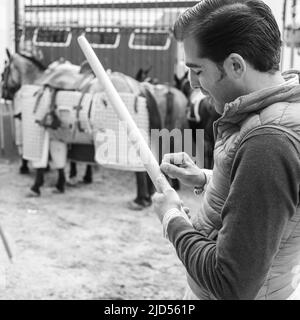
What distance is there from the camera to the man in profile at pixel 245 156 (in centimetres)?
65

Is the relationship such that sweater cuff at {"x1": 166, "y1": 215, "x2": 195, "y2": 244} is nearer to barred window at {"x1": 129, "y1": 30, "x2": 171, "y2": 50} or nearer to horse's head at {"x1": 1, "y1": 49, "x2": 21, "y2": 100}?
horse's head at {"x1": 1, "y1": 49, "x2": 21, "y2": 100}

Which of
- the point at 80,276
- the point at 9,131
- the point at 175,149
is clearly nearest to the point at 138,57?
the point at 9,131

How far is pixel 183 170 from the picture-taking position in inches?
36.9

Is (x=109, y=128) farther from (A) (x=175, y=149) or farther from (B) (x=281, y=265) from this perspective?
(B) (x=281, y=265)

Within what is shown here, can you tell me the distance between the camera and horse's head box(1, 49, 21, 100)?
422 centimetres

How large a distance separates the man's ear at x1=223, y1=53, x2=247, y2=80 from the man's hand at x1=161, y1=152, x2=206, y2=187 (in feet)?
0.82

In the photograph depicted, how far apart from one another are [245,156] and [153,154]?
36 cm

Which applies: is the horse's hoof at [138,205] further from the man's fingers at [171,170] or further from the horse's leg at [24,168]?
the man's fingers at [171,170]

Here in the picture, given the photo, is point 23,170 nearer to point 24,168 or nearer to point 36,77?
point 24,168

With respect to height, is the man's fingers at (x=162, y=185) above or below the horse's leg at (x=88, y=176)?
above

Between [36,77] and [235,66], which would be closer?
[235,66]

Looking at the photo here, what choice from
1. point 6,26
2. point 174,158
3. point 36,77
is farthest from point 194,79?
point 6,26

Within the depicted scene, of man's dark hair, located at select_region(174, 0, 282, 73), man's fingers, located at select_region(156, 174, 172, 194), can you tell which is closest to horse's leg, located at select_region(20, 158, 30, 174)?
man's fingers, located at select_region(156, 174, 172, 194)

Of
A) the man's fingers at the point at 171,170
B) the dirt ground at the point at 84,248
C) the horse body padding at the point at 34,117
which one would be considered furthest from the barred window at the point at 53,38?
the man's fingers at the point at 171,170
